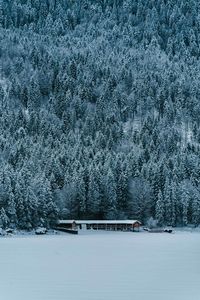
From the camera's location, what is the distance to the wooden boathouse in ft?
416

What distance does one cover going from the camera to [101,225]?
431 ft

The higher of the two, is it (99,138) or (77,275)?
(77,275)

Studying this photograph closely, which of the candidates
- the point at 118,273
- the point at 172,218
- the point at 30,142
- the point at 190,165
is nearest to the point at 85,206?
the point at 172,218

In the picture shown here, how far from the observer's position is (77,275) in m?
37.3

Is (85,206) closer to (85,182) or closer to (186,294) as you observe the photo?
(85,182)

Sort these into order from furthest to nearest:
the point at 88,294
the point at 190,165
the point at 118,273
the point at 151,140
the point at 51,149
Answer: the point at 151,140, the point at 51,149, the point at 190,165, the point at 118,273, the point at 88,294

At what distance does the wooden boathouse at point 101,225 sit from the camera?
127m

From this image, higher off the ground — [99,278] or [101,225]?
[99,278]

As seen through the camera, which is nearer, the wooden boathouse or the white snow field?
the white snow field

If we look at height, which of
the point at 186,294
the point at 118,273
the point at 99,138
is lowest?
the point at 99,138

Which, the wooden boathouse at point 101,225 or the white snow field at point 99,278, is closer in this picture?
the white snow field at point 99,278

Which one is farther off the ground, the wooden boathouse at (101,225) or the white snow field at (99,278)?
the white snow field at (99,278)

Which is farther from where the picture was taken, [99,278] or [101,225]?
[101,225]

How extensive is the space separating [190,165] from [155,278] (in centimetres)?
12919
